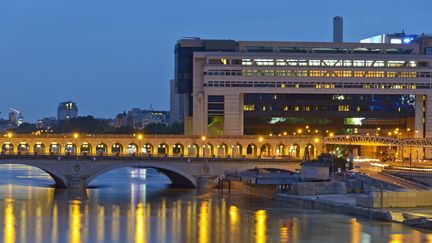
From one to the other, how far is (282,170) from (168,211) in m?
40.2

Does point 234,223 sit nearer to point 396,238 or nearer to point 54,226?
point 54,226

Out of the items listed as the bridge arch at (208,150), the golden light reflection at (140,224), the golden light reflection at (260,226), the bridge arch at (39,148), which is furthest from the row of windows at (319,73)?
the golden light reflection at (260,226)

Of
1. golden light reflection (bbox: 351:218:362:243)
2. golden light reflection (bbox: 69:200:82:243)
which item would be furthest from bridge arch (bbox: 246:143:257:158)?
golden light reflection (bbox: 351:218:362:243)

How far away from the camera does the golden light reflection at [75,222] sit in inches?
2952

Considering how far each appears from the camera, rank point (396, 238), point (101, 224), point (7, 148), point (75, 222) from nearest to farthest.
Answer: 1. point (396, 238)
2. point (101, 224)
3. point (75, 222)
4. point (7, 148)

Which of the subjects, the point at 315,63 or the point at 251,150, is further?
the point at 315,63

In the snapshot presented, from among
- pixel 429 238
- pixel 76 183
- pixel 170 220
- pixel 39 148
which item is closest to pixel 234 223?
pixel 170 220

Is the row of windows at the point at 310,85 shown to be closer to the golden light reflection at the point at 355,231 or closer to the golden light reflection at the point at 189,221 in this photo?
the golden light reflection at the point at 189,221

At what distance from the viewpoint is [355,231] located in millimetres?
78062

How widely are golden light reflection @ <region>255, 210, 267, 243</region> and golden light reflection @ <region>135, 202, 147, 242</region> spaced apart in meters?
9.47

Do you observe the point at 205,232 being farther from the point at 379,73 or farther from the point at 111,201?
the point at 379,73

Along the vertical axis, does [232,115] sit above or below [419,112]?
below

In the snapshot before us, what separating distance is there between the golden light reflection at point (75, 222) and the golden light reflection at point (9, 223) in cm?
497

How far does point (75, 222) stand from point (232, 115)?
→ 85.9 m
